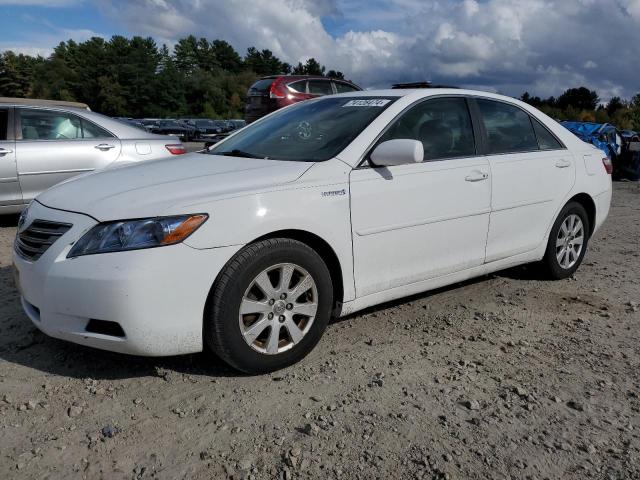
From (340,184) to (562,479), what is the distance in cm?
178

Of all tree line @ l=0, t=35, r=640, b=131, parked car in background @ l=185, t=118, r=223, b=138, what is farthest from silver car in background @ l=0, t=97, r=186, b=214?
tree line @ l=0, t=35, r=640, b=131

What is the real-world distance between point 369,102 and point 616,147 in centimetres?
1178

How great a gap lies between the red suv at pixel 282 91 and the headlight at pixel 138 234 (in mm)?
10126

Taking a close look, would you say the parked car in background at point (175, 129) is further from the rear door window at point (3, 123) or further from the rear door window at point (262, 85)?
the rear door window at point (3, 123)

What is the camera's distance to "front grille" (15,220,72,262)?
9.49 ft

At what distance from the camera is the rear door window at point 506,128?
13.7 ft

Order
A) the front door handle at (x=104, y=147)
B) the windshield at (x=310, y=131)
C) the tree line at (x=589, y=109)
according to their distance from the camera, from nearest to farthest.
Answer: the windshield at (x=310, y=131)
the front door handle at (x=104, y=147)
the tree line at (x=589, y=109)

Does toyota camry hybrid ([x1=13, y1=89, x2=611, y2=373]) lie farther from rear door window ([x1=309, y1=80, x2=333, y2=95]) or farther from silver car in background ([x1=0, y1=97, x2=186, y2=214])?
rear door window ([x1=309, y1=80, x2=333, y2=95])

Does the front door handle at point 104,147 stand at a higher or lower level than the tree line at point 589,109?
higher

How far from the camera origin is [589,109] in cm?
4838

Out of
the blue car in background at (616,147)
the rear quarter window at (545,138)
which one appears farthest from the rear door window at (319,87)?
the rear quarter window at (545,138)

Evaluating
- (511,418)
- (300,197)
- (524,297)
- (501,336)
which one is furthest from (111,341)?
(524,297)

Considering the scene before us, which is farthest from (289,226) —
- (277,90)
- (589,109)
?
(589,109)

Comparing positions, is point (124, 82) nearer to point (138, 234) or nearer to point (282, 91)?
point (282, 91)
